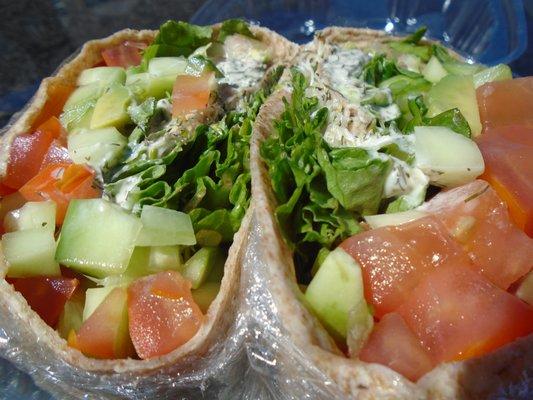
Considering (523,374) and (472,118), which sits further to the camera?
(472,118)

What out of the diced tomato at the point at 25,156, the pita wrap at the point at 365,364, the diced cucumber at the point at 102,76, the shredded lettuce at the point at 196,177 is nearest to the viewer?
the pita wrap at the point at 365,364

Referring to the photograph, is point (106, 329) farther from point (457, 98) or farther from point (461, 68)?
point (461, 68)

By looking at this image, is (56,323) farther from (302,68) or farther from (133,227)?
(302,68)

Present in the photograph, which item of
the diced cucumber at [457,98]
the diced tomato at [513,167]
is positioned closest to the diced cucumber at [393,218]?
the diced tomato at [513,167]

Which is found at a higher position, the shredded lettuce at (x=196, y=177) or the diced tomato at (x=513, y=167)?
the diced tomato at (x=513, y=167)

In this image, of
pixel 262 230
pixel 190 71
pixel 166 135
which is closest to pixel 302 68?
pixel 190 71

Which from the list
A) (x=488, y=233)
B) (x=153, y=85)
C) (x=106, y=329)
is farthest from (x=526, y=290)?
(x=153, y=85)

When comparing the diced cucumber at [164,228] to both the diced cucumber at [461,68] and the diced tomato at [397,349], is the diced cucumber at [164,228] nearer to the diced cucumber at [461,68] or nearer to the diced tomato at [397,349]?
the diced tomato at [397,349]

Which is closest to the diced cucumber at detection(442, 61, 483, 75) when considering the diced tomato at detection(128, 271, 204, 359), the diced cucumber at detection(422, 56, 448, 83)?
the diced cucumber at detection(422, 56, 448, 83)
